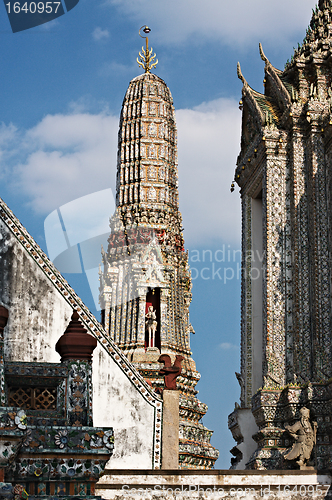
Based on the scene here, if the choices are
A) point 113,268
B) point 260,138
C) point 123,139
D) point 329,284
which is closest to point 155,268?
point 113,268

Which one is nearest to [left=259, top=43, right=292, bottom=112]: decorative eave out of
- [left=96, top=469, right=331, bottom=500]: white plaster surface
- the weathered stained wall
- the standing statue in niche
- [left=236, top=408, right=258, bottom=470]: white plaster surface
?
[left=236, top=408, right=258, bottom=470]: white plaster surface

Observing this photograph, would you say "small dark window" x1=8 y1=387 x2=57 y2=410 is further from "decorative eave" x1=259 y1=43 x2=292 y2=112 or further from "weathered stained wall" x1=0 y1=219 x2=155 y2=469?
"decorative eave" x1=259 y1=43 x2=292 y2=112

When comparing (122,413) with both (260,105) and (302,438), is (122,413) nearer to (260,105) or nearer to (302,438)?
(302,438)

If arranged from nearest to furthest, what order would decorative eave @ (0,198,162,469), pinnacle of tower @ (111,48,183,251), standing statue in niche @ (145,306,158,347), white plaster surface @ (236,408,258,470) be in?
decorative eave @ (0,198,162,469), white plaster surface @ (236,408,258,470), standing statue in niche @ (145,306,158,347), pinnacle of tower @ (111,48,183,251)

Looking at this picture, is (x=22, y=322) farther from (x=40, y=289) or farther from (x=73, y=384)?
(x=73, y=384)

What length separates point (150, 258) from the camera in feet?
107

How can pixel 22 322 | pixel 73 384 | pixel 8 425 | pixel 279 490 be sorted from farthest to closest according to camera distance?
pixel 22 322 < pixel 279 490 < pixel 73 384 < pixel 8 425

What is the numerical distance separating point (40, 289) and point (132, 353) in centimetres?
1692

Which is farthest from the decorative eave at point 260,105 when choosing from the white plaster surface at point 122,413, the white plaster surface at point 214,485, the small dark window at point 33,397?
the small dark window at point 33,397

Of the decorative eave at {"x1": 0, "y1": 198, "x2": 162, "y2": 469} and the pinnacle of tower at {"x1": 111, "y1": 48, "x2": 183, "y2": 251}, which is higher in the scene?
the pinnacle of tower at {"x1": 111, "y1": 48, "x2": 183, "y2": 251}

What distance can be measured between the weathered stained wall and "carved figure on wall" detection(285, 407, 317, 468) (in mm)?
3108

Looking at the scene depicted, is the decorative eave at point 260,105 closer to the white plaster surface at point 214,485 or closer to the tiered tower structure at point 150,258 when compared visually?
the white plaster surface at point 214,485

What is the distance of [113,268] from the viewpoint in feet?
107

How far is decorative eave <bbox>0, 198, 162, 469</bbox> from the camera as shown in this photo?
1310 cm
